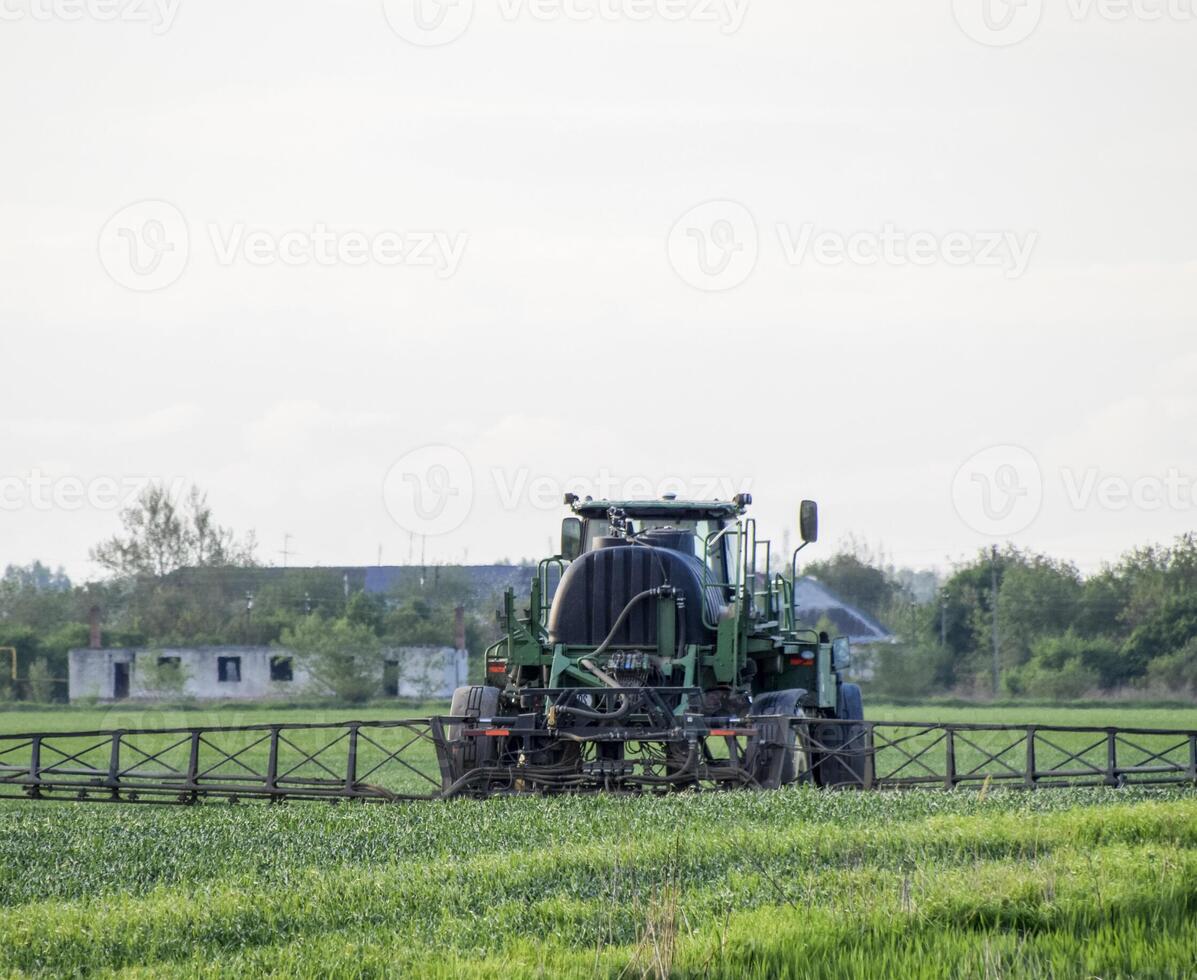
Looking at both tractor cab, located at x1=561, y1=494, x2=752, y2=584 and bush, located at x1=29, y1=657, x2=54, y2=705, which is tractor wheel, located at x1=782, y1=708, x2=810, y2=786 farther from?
bush, located at x1=29, y1=657, x2=54, y2=705

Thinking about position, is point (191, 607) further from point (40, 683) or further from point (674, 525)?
point (674, 525)

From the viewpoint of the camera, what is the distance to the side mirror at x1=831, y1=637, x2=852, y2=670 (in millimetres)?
21562

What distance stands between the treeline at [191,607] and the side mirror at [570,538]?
1741 inches

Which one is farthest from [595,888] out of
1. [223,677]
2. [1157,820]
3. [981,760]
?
[223,677]

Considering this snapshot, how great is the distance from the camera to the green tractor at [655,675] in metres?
18.4

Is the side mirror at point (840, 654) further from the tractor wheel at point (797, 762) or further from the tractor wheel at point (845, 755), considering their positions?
the tractor wheel at point (797, 762)

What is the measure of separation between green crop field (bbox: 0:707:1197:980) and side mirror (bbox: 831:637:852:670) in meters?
5.03

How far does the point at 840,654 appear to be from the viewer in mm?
22016

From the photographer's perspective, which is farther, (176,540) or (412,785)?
(176,540)

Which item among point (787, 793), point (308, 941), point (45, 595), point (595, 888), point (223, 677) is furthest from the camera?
point (45, 595)

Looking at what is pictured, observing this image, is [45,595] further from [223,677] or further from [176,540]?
[223,677]

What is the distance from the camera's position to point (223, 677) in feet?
230

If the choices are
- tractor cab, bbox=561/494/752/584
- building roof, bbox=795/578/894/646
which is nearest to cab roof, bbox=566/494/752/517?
tractor cab, bbox=561/494/752/584

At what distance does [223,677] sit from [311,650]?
6781 millimetres
